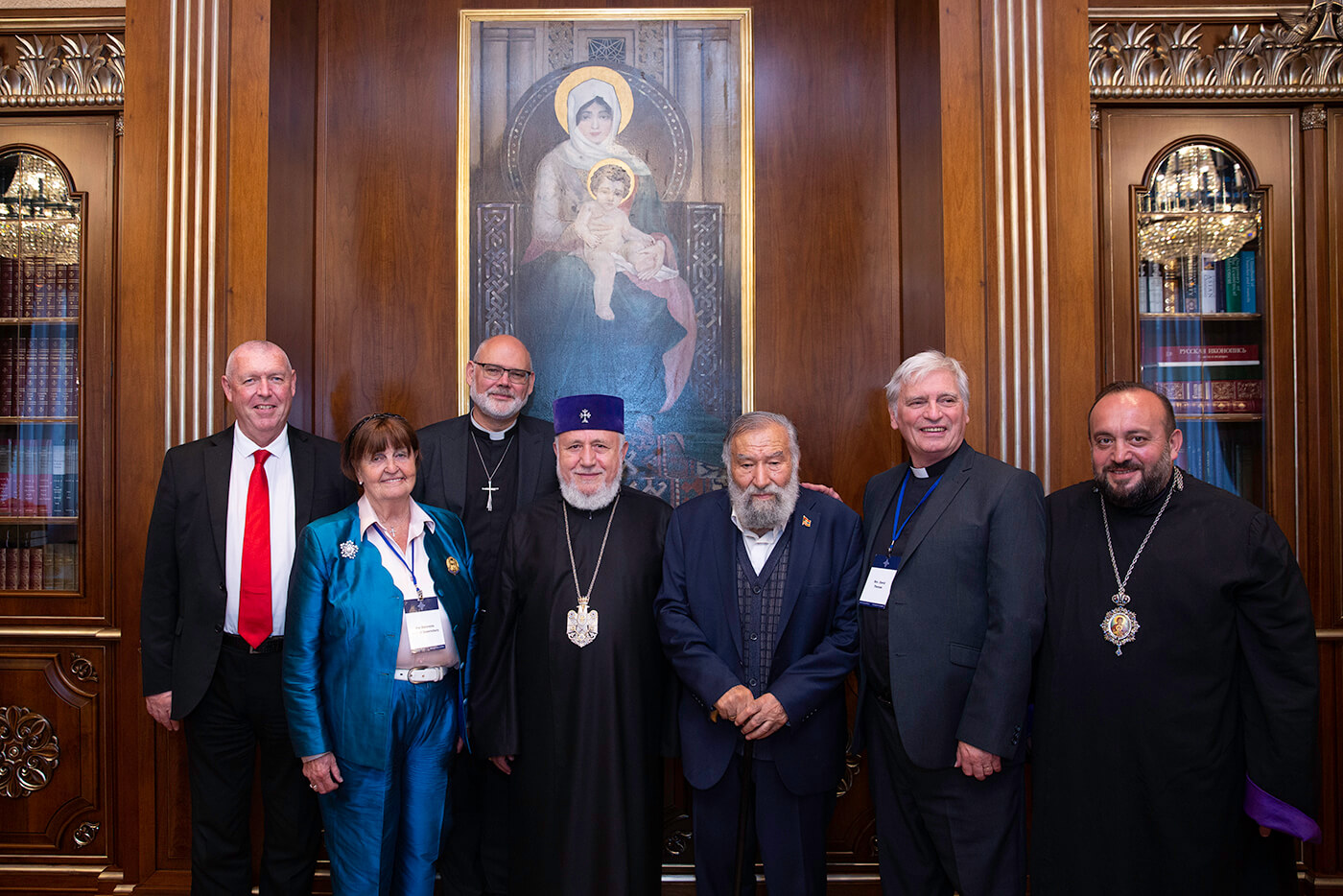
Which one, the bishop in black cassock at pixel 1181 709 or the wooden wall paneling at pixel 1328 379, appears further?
the wooden wall paneling at pixel 1328 379

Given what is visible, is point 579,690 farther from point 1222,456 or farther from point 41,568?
point 1222,456

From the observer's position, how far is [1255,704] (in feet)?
7.34

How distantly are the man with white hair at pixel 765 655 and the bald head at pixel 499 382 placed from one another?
1.01m

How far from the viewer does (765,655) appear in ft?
8.61

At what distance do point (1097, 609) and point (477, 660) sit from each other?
77.8 inches

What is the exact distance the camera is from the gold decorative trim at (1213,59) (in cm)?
343

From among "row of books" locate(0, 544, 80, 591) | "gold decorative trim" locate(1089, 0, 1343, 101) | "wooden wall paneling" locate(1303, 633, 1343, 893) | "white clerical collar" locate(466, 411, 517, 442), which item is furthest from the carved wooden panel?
"wooden wall paneling" locate(1303, 633, 1343, 893)

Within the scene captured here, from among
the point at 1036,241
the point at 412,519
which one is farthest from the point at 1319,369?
the point at 412,519

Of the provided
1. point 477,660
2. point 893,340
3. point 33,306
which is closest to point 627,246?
point 893,340

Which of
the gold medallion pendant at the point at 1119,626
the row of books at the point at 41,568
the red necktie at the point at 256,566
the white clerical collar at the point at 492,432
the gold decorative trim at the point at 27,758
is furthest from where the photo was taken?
the row of books at the point at 41,568

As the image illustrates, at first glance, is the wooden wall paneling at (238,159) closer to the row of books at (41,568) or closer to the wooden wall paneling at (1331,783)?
the row of books at (41,568)

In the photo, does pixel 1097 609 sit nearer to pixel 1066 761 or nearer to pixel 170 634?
pixel 1066 761

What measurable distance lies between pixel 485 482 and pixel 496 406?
315mm

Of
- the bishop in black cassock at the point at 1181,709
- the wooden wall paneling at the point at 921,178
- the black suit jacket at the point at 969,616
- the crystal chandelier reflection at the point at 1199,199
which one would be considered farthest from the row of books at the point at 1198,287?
the black suit jacket at the point at 969,616
